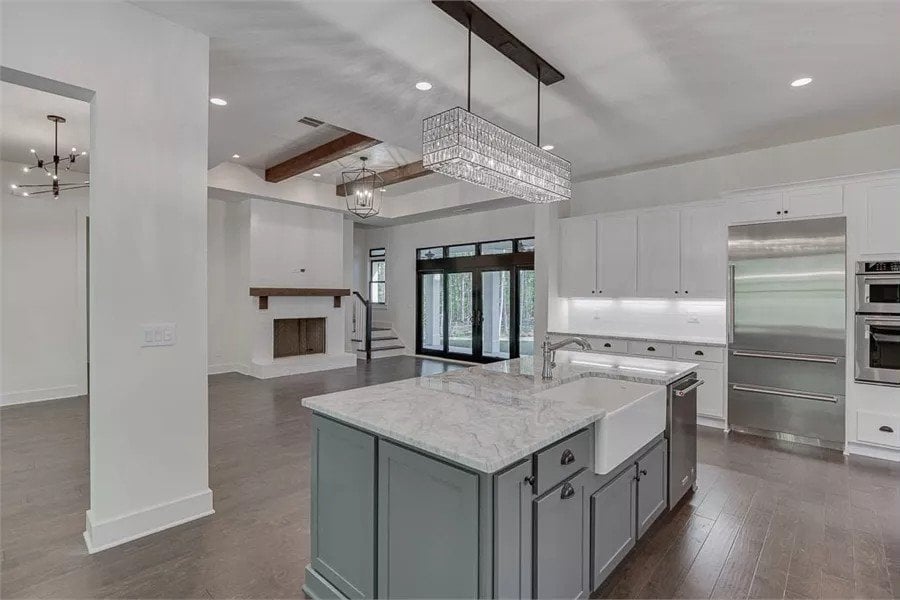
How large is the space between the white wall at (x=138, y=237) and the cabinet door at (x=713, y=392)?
476cm

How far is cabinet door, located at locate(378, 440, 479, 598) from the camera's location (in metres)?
1.46

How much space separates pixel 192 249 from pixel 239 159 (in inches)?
169

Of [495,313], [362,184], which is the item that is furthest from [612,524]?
[495,313]

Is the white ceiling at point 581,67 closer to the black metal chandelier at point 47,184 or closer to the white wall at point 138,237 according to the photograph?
the white wall at point 138,237

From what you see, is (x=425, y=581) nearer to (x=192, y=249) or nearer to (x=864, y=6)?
(x=192, y=249)

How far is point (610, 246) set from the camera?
5703 millimetres

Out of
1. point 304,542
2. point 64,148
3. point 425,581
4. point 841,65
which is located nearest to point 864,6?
point 841,65

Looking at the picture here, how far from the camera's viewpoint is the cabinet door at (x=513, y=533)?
4.69 feet

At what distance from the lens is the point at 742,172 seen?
5098 millimetres

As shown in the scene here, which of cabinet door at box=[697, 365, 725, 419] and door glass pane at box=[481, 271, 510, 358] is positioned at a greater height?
door glass pane at box=[481, 271, 510, 358]

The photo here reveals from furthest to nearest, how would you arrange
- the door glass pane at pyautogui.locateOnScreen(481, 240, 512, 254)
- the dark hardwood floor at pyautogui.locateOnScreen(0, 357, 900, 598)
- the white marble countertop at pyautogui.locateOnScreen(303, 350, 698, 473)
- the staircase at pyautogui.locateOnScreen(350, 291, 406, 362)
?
1. the staircase at pyautogui.locateOnScreen(350, 291, 406, 362)
2. the door glass pane at pyautogui.locateOnScreen(481, 240, 512, 254)
3. the dark hardwood floor at pyautogui.locateOnScreen(0, 357, 900, 598)
4. the white marble countertop at pyautogui.locateOnScreen(303, 350, 698, 473)

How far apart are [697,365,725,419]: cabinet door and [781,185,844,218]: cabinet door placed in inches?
67.0

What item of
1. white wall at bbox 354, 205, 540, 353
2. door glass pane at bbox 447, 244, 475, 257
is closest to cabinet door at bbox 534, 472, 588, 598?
white wall at bbox 354, 205, 540, 353

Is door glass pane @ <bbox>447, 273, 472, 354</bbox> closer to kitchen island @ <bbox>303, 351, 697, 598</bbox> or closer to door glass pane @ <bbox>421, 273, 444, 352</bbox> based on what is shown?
door glass pane @ <bbox>421, 273, 444, 352</bbox>
